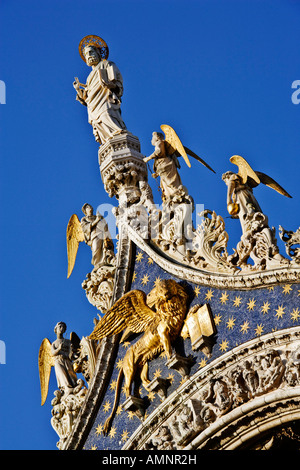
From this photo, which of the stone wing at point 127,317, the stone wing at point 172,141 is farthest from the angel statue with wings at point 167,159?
the stone wing at point 127,317

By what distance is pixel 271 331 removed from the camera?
49.3 feet

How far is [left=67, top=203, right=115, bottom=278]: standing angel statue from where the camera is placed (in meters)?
19.4

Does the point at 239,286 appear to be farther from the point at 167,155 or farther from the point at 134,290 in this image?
the point at 167,155

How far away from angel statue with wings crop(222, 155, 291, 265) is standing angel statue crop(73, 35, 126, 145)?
422 cm

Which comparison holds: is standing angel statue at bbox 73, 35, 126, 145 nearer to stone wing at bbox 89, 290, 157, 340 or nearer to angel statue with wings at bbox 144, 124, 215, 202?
angel statue with wings at bbox 144, 124, 215, 202

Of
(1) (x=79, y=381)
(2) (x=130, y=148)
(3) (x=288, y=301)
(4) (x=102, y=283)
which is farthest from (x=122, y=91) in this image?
(3) (x=288, y=301)

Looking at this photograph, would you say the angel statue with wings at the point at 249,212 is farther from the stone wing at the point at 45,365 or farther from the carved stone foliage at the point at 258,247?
the stone wing at the point at 45,365

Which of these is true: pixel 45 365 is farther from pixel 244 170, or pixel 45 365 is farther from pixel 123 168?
pixel 244 170

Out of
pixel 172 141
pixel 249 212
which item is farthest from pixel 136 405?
pixel 172 141

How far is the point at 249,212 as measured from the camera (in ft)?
53.9

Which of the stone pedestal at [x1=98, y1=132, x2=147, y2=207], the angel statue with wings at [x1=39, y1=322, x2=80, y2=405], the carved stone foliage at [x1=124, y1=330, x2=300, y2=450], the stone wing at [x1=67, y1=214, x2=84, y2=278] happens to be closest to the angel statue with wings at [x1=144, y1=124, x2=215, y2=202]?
the stone pedestal at [x1=98, y1=132, x2=147, y2=207]
